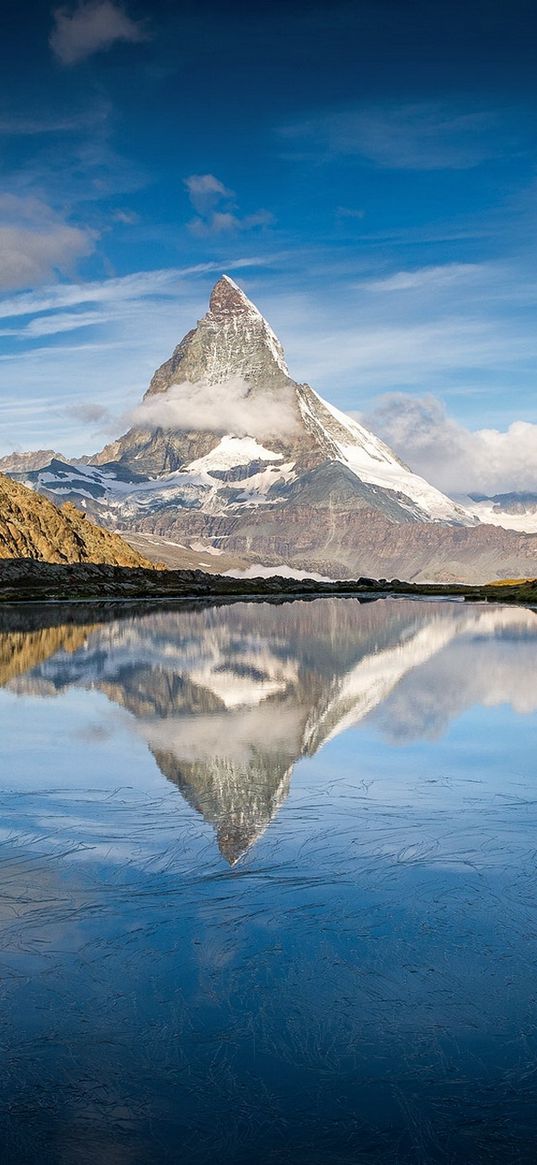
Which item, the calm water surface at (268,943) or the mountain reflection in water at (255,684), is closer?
the calm water surface at (268,943)

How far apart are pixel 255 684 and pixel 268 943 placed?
30.2 meters

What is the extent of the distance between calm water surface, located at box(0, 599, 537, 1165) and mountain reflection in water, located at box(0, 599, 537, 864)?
233 mm

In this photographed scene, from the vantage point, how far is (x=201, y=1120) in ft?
32.4

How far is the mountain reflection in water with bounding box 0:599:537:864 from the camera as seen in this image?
2461 cm

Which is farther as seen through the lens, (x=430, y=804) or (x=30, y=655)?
(x=30, y=655)

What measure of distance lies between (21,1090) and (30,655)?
1918 inches

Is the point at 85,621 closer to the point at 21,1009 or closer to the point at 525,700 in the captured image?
the point at 525,700

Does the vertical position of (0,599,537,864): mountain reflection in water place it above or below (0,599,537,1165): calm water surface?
above

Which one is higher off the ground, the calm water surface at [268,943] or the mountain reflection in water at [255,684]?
the mountain reflection in water at [255,684]

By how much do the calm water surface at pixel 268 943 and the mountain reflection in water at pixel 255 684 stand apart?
23 centimetres

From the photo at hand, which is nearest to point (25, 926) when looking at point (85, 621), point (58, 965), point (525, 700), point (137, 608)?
point (58, 965)

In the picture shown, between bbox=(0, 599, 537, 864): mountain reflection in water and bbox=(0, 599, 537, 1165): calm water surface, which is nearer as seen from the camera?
bbox=(0, 599, 537, 1165): calm water surface

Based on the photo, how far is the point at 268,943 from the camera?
548 inches

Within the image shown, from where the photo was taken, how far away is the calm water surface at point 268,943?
9.89 m
